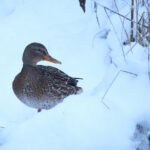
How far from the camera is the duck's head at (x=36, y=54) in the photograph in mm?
4168

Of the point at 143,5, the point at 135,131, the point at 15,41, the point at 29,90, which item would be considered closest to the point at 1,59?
the point at 15,41

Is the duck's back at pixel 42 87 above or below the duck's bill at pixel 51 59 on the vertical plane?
below

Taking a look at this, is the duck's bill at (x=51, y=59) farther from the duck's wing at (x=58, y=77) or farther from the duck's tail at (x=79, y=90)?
the duck's tail at (x=79, y=90)

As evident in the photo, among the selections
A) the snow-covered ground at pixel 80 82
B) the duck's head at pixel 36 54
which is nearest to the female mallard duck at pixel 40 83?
the duck's head at pixel 36 54

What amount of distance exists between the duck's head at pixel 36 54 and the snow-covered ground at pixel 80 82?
37 cm

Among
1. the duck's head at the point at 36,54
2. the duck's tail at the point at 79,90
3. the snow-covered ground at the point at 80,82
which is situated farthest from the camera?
the duck's head at the point at 36,54

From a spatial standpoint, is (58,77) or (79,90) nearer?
(79,90)

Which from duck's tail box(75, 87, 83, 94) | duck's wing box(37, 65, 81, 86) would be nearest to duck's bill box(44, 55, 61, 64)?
duck's wing box(37, 65, 81, 86)

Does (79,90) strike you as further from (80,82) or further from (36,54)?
(36,54)

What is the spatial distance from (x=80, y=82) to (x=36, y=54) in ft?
1.76

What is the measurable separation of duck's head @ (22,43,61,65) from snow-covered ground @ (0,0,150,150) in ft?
1.21

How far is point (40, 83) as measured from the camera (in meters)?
4.17

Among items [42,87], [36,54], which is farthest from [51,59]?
[42,87]

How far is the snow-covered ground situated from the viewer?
9.98ft
